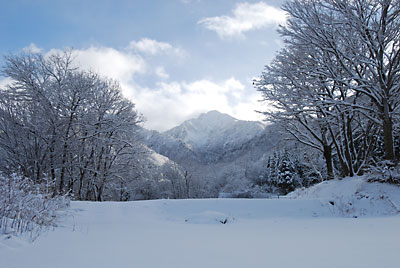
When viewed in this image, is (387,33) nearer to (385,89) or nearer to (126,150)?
(385,89)

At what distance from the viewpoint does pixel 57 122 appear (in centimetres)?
1287

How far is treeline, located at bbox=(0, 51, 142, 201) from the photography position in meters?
12.3

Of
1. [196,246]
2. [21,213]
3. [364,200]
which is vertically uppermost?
[364,200]

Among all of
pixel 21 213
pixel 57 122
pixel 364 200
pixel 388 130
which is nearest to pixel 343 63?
pixel 388 130

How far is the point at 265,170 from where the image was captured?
165 feet

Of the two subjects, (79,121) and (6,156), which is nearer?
(6,156)

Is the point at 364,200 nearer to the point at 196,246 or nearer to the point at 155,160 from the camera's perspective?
the point at 196,246

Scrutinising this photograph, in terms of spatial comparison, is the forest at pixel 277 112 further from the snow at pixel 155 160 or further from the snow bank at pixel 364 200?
the snow at pixel 155 160

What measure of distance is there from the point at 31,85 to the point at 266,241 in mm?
14650

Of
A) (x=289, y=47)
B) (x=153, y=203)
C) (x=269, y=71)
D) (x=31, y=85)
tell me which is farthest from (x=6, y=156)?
(x=289, y=47)

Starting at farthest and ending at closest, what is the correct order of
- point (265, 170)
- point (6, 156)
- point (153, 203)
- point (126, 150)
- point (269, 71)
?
1. point (265, 170)
2. point (126, 150)
3. point (6, 156)
4. point (269, 71)
5. point (153, 203)

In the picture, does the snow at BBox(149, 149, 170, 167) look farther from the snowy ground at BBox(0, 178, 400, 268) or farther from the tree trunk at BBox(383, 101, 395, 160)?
the tree trunk at BBox(383, 101, 395, 160)

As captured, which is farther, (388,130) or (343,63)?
(343,63)

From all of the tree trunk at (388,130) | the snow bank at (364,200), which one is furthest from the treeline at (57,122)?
the tree trunk at (388,130)
